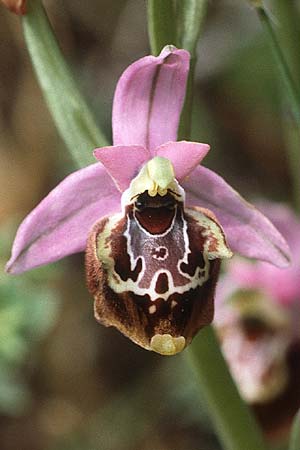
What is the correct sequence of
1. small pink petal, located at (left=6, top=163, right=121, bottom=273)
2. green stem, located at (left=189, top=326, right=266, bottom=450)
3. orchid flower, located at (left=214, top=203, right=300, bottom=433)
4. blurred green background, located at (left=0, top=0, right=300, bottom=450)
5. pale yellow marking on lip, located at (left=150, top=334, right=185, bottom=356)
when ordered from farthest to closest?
blurred green background, located at (left=0, top=0, right=300, bottom=450)
orchid flower, located at (left=214, top=203, right=300, bottom=433)
green stem, located at (left=189, top=326, right=266, bottom=450)
small pink petal, located at (left=6, top=163, right=121, bottom=273)
pale yellow marking on lip, located at (left=150, top=334, right=185, bottom=356)

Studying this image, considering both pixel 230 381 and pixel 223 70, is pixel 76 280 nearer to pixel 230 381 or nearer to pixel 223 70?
pixel 223 70

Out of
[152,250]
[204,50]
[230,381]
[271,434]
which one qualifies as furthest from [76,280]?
[152,250]

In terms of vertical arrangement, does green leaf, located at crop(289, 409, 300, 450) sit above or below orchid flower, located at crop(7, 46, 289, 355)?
below

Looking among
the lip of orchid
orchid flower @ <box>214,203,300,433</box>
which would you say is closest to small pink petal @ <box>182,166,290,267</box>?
the lip of orchid

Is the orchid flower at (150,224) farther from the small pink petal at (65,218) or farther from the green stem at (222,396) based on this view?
the green stem at (222,396)

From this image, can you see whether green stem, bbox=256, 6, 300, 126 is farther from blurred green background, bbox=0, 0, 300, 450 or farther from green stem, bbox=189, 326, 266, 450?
blurred green background, bbox=0, 0, 300, 450

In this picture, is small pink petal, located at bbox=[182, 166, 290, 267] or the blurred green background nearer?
small pink petal, located at bbox=[182, 166, 290, 267]

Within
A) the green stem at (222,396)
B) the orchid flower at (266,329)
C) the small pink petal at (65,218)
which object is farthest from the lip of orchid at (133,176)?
the orchid flower at (266,329)
